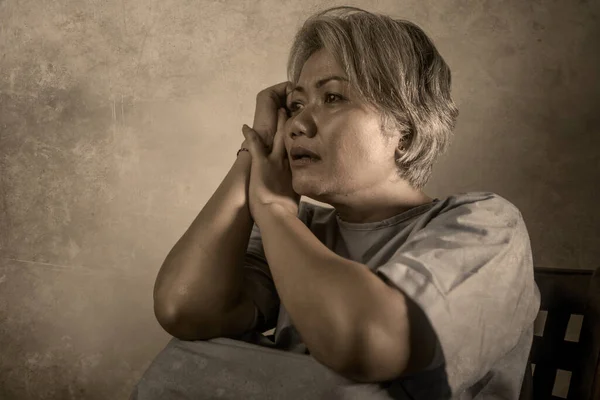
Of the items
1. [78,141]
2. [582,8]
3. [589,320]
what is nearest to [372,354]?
[589,320]

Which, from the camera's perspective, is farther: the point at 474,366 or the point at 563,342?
the point at 563,342

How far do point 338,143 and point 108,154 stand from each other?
4.04 feet

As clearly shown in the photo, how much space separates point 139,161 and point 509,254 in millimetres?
1494

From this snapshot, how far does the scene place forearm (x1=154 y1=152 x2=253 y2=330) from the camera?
1180 mm

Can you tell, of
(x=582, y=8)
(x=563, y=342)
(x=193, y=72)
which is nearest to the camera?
(x=563, y=342)

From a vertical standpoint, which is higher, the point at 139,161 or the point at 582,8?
the point at 582,8

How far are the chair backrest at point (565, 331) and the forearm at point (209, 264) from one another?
0.62m

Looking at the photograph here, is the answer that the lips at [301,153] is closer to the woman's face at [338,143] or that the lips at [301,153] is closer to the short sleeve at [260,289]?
the woman's face at [338,143]

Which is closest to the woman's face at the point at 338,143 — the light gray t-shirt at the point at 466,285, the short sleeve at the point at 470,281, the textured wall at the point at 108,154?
the light gray t-shirt at the point at 466,285

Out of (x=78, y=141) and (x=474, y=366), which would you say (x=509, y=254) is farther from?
(x=78, y=141)

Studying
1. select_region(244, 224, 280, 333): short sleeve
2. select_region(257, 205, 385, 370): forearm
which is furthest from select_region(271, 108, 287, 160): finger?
select_region(257, 205, 385, 370): forearm

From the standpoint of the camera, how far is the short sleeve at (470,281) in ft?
2.93

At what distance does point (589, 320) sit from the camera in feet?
3.55

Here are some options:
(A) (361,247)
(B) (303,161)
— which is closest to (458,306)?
(A) (361,247)
